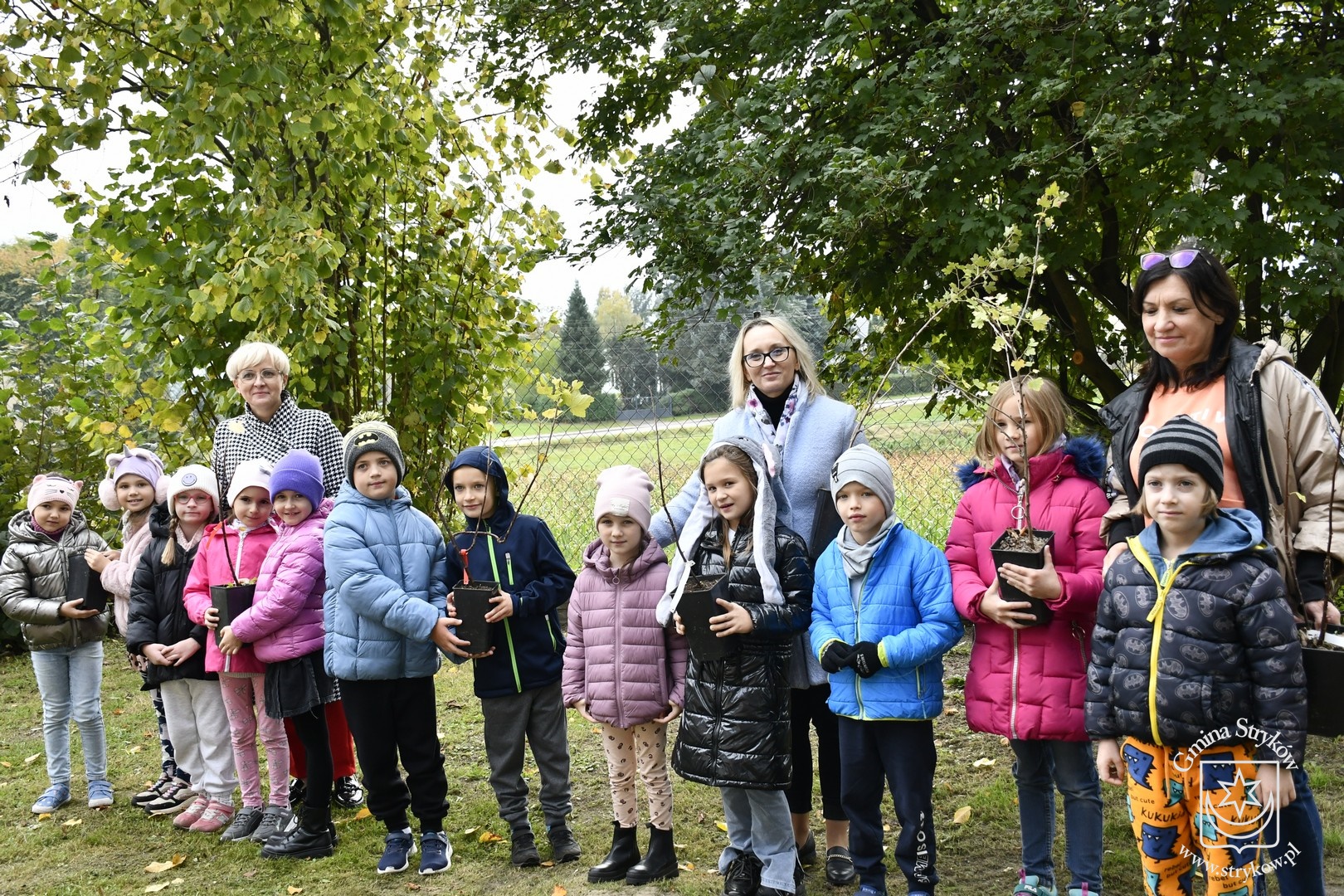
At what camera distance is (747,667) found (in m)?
3.37

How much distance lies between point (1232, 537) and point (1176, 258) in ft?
2.35

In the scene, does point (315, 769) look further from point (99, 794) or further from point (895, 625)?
point (895, 625)

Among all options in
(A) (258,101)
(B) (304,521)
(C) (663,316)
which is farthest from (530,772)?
→ (A) (258,101)

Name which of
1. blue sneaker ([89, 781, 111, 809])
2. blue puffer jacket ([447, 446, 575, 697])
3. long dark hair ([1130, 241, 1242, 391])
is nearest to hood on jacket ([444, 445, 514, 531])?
blue puffer jacket ([447, 446, 575, 697])

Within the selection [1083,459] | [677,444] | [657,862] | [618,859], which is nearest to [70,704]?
[618,859]

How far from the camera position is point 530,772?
5.01 m

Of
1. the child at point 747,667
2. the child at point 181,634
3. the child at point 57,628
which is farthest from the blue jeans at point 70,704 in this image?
the child at point 747,667

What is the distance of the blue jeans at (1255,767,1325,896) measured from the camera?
255cm

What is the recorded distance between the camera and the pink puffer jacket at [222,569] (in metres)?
4.20

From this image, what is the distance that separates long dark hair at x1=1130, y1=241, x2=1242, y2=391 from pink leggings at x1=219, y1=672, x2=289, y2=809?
11.3 ft

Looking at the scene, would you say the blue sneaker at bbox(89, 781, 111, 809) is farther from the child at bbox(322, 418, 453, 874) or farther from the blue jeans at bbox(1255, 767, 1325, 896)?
the blue jeans at bbox(1255, 767, 1325, 896)

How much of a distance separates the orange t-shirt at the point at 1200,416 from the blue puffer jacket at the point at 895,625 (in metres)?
0.66

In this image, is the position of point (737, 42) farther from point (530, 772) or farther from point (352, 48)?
point (530, 772)

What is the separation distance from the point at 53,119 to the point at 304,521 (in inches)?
88.7
